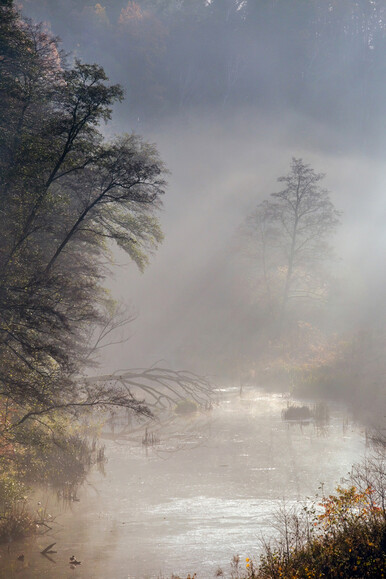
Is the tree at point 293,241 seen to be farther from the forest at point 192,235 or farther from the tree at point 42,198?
the tree at point 42,198

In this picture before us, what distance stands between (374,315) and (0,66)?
30.0m

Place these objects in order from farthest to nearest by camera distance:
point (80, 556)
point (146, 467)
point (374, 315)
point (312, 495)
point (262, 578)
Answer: point (374, 315) < point (146, 467) < point (312, 495) < point (80, 556) < point (262, 578)

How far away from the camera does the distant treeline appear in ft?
354

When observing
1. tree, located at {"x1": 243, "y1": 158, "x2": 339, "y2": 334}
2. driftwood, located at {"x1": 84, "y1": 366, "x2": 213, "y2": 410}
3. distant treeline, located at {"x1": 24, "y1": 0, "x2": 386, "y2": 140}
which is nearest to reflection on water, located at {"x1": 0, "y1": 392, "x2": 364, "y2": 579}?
driftwood, located at {"x1": 84, "y1": 366, "x2": 213, "y2": 410}

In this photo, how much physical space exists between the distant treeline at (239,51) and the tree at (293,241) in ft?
239

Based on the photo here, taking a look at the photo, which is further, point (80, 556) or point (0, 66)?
point (0, 66)

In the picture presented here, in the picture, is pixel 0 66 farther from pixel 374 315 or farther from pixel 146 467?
pixel 374 315

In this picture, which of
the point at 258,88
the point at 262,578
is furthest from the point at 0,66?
the point at 258,88

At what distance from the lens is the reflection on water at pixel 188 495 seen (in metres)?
9.26

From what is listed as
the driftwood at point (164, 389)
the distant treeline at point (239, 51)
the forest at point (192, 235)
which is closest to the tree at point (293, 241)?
the forest at point (192, 235)

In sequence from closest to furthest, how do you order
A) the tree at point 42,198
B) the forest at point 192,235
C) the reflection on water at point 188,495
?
the reflection on water at point 188,495, the tree at point 42,198, the forest at point 192,235

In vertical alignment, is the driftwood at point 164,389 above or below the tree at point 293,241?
below

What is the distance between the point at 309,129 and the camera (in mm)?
110438

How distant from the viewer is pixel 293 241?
37.3 m
